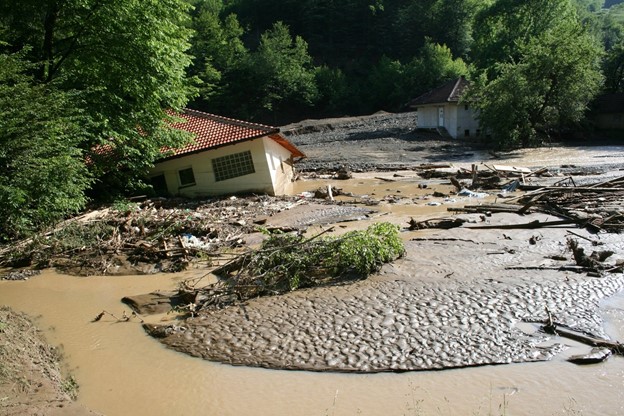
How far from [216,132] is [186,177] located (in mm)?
2414

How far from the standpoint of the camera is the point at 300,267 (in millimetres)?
10188

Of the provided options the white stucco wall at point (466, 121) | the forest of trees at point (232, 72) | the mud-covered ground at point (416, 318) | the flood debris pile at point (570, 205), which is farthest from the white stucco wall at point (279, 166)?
the white stucco wall at point (466, 121)

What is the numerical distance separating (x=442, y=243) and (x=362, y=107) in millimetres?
52938

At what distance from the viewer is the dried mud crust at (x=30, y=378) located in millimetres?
5617

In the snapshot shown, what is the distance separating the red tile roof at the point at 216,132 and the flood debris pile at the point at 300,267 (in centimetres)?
1131

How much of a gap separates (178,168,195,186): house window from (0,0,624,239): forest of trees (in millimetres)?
1698

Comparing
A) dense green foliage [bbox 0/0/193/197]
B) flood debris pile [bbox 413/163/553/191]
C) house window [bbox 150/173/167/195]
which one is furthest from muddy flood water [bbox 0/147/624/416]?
house window [bbox 150/173/167/195]

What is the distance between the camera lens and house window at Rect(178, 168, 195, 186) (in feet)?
72.9

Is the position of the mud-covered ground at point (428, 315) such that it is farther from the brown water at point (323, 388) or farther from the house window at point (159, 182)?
the house window at point (159, 182)

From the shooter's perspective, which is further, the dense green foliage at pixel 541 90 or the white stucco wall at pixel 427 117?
the white stucco wall at pixel 427 117

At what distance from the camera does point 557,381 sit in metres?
6.45

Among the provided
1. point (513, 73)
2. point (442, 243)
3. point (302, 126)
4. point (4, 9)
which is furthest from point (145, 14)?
point (302, 126)

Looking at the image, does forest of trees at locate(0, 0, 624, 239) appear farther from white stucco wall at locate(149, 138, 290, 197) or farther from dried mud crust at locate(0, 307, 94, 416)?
dried mud crust at locate(0, 307, 94, 416)

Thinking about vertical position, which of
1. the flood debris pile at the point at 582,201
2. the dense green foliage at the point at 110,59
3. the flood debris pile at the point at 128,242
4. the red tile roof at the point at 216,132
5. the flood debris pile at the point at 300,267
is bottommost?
the flood debris pile at the point at 582,201
